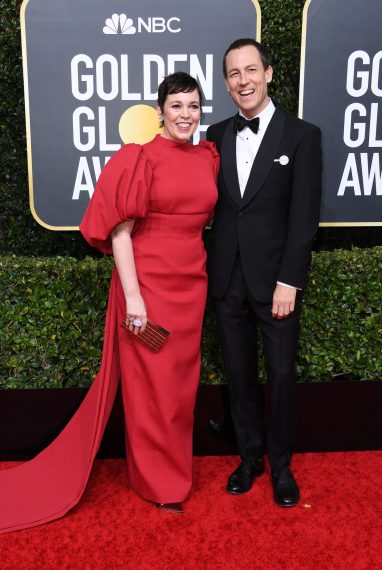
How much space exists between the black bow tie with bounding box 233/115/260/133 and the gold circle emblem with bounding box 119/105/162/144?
79cm

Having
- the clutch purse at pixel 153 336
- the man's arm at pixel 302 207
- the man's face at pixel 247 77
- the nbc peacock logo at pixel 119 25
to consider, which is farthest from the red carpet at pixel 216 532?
the nbc peacock logo at pixel 119 25

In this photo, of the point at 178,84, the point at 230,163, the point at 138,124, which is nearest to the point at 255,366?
the point at 230,163

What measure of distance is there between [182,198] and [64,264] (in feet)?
3.18

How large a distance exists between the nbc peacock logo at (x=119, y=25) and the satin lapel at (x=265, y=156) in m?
1.10

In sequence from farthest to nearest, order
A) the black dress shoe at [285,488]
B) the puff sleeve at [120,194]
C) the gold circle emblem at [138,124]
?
the gold circle emblem at [138,124], the black dress shoe at [285,488], the puff sleeve at [120,194]

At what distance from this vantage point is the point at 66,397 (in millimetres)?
3041

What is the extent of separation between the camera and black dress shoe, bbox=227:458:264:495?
2.68 metres

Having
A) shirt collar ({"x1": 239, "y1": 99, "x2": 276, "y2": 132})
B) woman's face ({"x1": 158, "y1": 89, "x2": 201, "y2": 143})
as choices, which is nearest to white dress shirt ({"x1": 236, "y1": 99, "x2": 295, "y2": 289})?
shirt collar ({"x1": 239, "y1": 99, "x2": 276, "y2": 132})

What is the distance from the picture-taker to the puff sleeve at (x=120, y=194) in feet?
7.25

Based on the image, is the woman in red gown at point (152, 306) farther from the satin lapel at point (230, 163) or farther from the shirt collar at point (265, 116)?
the shirt collar at point (265, 116)

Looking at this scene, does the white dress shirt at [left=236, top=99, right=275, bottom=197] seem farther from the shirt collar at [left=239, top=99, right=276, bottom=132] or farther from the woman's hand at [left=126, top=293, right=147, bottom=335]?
the woman's hand at [left=126, top=293, right=147, bottom=335]

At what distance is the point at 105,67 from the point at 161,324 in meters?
1.46

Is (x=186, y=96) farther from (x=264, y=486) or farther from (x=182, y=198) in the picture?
(x=264, y=486)

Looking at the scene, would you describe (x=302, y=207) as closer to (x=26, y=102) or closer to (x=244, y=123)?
(x=244, y=123)
